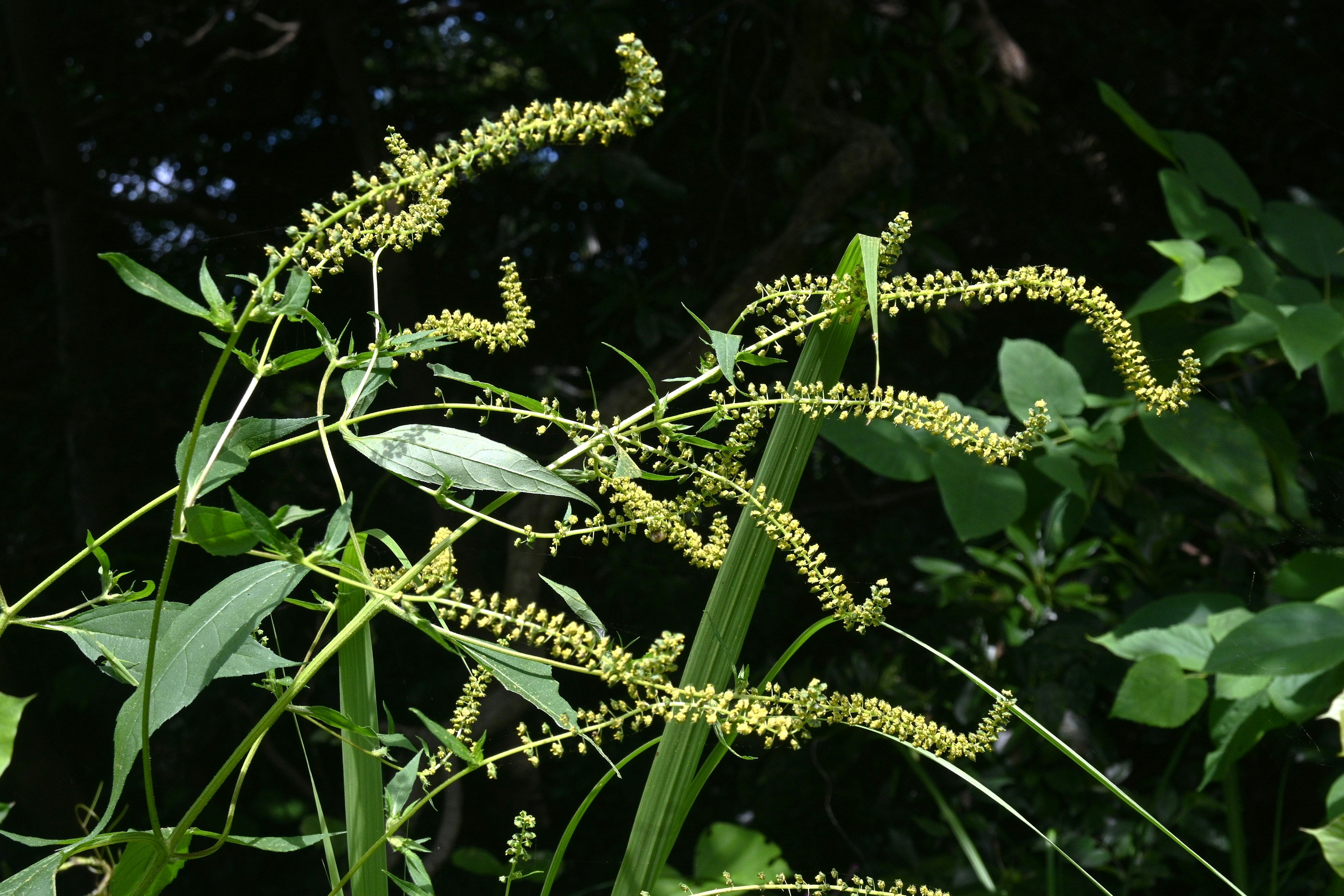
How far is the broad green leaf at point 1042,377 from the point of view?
2.40 ft

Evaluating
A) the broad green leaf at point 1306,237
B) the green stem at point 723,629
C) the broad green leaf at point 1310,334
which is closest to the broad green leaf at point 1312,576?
the broad green leaf at point 1310,334

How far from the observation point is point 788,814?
1.09 m

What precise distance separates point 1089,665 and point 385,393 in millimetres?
729

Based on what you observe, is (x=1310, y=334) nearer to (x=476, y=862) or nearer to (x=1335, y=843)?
(x=1335, y=843)

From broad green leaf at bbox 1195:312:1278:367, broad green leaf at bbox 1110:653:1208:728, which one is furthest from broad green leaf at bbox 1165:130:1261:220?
broad green leaf at bbox 1110:653:1208:728

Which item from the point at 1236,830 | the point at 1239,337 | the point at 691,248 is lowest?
the point at 1236,830

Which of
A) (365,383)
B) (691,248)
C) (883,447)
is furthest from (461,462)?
(691,248)

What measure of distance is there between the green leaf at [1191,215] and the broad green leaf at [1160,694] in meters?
0.35

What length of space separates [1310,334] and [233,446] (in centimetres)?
70

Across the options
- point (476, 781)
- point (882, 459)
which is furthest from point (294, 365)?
point (476, 781)

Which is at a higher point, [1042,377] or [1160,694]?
[1042,377]

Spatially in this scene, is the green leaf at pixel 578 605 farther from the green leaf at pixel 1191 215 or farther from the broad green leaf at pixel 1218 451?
the green leaf at pixel 1191 215

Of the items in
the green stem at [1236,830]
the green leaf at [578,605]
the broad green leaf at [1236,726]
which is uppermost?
the green leaf at [578,605]

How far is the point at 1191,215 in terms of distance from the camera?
76cm
